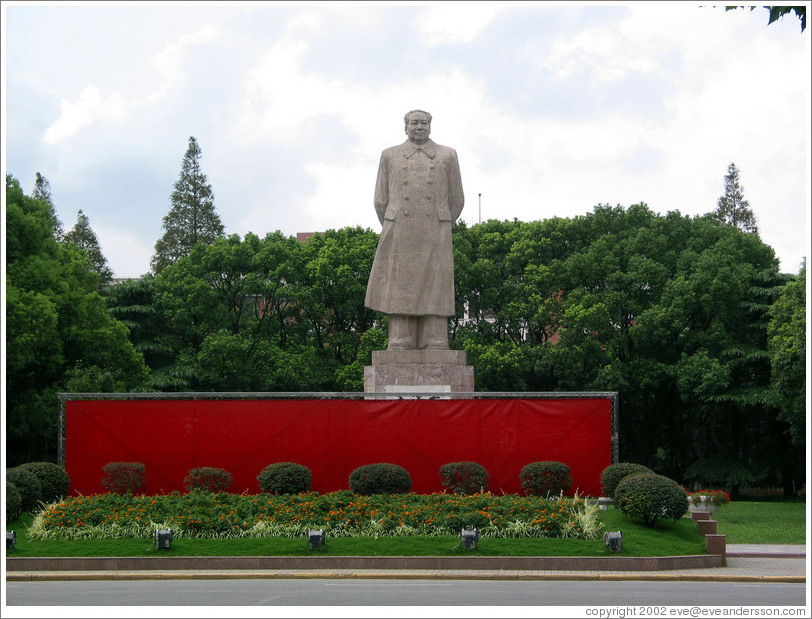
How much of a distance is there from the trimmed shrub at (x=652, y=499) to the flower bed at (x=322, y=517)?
24.3 inches

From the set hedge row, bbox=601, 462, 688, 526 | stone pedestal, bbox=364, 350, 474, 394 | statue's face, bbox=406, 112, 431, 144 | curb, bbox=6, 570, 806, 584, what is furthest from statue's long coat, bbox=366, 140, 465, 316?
curb, bbox=6, 570, 806, 584

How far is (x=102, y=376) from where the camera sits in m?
43.1

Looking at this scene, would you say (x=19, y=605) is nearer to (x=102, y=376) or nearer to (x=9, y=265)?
(x=9, y=265)

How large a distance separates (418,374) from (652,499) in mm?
6337

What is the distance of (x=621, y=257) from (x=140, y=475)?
87.0ft

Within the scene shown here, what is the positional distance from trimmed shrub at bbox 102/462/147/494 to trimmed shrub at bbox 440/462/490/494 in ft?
19.5

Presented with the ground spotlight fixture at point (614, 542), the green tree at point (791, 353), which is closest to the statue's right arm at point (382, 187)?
the ground spotlight fixture at point (614, 542)

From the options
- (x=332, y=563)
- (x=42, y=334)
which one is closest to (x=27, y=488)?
(x=332, y=563)

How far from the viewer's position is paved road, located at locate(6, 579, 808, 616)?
13930 millimetres

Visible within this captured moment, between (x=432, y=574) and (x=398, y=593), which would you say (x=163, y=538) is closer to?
(x=432, y=574)

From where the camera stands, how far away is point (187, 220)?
202 feet

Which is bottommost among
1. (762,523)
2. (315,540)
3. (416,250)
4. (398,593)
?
(762,523)

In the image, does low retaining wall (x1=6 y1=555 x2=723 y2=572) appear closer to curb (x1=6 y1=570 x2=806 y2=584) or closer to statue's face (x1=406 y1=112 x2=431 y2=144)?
curb (x1=6 y1=570 x2=806 y2=584)

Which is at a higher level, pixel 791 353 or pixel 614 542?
pixel 791 353
